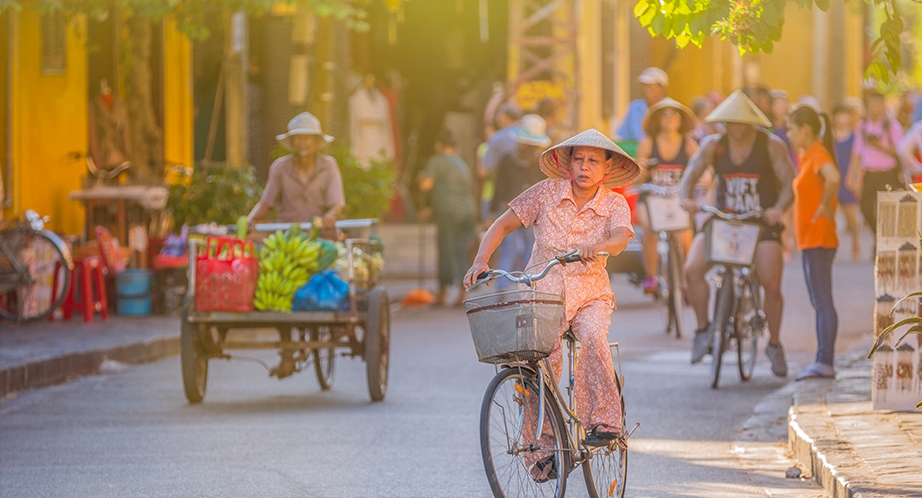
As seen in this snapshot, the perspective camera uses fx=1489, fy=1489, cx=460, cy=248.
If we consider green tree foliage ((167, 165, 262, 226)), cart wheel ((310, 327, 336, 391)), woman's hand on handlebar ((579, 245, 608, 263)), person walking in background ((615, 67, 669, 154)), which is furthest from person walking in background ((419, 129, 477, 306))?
woman's hand on handlebar ((579, 245, 608, 263))

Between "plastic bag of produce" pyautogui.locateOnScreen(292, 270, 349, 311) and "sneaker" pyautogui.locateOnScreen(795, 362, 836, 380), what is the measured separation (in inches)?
124

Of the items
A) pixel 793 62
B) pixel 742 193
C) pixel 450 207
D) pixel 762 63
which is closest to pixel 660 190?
pixel 742 193

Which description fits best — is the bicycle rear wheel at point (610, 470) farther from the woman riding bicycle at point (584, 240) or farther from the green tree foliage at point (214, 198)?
the green tree foliage at point (214, 198)

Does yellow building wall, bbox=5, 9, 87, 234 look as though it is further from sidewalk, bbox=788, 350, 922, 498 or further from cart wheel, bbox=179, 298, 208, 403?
sidewalk, bbox=788, 350, 922, 498

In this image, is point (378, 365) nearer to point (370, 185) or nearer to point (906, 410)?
point (906, 410)

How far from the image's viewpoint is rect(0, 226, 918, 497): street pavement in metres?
7.28

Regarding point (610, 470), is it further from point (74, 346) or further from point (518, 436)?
point (74, 346)

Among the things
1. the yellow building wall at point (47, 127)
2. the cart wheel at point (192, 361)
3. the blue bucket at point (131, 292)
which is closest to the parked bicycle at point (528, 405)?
the cart wheel at point (192, 361)

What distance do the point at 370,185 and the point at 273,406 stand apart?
798 centimetres

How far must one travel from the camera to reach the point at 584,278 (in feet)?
20.9

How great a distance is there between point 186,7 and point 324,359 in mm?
6068

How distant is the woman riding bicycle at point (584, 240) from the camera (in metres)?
6.25

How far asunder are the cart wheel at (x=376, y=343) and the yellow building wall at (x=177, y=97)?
427 inches

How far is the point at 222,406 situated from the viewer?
9.91 m
